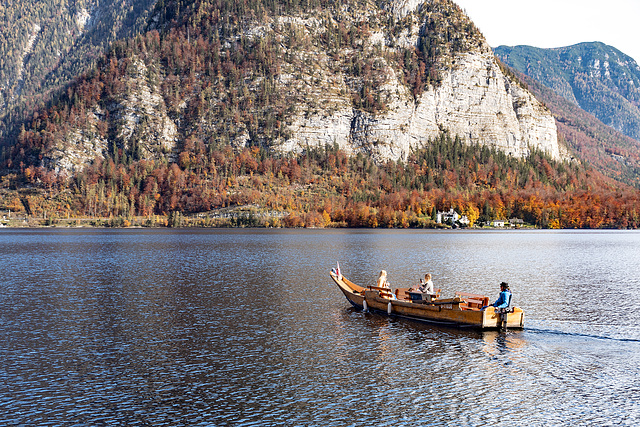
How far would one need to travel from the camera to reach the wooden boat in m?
48.8

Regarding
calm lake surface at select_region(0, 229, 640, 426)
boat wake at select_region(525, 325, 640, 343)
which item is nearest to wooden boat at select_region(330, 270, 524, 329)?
calm lake surface at select_region(0, 229, 640, 426)

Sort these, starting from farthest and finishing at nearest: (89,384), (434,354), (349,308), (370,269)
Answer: (370,269)
(349,308)
(434,354)
(89,384)

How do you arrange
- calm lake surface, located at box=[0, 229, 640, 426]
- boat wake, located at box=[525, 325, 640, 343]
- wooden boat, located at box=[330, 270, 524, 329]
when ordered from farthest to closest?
wooden boat, located at box=[330, 270, 524, 329], boat wake, located at box=[525, 325, 640, 343], calm lake surface, located at box=[0, 229, 640, 426]

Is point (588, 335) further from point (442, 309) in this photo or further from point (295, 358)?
point (295, 358)

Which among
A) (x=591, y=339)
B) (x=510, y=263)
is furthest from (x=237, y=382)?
(x=510, y=263)

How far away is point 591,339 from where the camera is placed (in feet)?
151

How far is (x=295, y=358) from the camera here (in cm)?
3972

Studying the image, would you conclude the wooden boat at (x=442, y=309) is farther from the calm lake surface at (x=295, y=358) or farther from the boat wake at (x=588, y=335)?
the boat wake at (x=588, y=335)

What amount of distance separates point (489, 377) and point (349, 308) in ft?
84.8

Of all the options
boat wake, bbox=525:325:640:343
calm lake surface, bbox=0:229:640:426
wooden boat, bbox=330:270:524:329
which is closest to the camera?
calm lake surface, bbox=0:229:640:426

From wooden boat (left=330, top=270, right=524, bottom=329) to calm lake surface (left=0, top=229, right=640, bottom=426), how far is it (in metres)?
1.47

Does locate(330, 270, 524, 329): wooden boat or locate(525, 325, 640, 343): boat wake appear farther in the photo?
locate(330, 270, 524, 329): wooden boat

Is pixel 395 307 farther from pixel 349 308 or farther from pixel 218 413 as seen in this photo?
pixel 218 413

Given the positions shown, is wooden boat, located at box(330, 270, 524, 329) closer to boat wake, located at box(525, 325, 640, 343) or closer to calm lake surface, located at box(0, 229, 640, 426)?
calm lake surface, located at box(0, 229, 640, 426)
